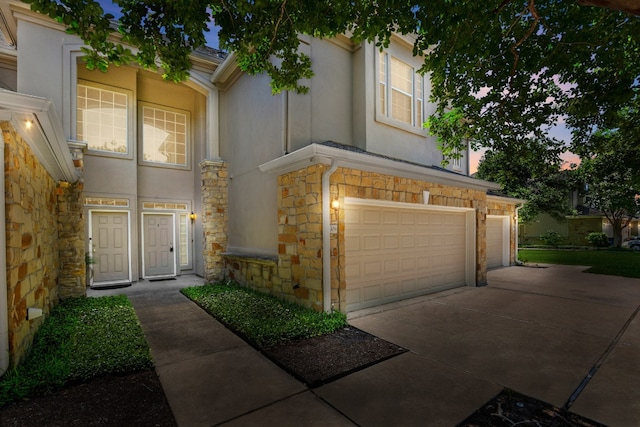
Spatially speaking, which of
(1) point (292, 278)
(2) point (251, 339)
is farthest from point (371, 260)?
(2) point (251, 339)

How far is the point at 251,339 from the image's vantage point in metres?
4.25

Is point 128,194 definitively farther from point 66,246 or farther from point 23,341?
point 23,341

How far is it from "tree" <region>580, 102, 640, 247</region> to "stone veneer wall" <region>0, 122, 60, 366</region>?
1034 cm

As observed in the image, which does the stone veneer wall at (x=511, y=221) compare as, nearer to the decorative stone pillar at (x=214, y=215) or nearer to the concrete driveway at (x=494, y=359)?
the concrete driveway at (x=494, y=359)

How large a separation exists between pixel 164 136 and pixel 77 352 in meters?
7.54

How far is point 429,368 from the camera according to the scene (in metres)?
3.41

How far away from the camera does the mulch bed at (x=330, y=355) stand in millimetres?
3277

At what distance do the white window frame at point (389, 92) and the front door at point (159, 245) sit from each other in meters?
7.38

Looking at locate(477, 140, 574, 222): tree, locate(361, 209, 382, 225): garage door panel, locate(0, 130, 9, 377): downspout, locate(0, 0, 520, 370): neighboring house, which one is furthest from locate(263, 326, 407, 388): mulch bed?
locate(477, 140, 574, 222): tree

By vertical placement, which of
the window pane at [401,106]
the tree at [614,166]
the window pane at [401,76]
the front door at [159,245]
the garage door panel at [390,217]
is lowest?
the front door at [159,245]

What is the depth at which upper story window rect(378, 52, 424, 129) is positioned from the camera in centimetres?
757

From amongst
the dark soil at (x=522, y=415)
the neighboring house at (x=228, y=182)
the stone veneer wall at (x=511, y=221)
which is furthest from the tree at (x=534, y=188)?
the dark soil at (x=522, y=415)

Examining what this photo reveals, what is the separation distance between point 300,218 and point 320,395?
10.4 feet

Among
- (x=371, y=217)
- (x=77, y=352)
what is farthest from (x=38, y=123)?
(x=371, y=217)
